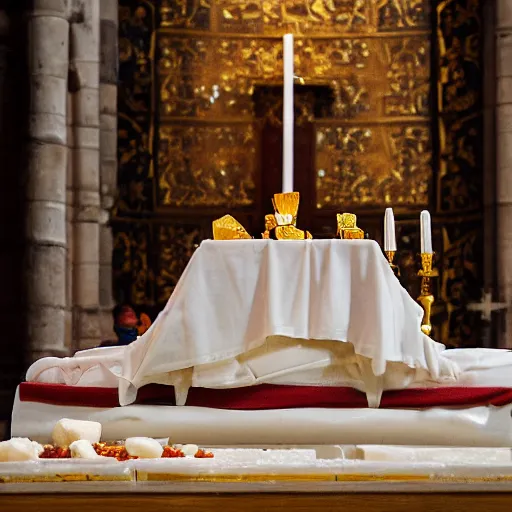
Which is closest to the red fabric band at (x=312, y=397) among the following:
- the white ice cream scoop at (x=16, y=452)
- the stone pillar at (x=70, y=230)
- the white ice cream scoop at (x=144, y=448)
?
the white ice cream scoop at (x=144, y=448)

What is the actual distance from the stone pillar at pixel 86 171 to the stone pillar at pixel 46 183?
0.51 m

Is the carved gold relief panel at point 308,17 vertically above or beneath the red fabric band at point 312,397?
above

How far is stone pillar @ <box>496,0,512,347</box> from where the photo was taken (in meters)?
8.83

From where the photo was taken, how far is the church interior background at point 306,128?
362 inches

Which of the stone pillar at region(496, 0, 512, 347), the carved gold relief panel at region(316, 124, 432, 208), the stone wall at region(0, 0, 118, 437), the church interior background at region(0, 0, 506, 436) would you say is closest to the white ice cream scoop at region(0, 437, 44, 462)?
the stone wall at region(0, 0, 118, 437)

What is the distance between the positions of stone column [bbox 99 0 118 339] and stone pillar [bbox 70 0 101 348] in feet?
0.60

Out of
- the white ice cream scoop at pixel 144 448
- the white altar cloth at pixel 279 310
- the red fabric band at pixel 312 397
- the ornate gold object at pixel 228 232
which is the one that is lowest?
the white ice cream scoop at pixel 144 448

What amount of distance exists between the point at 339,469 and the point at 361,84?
6.13 metres
